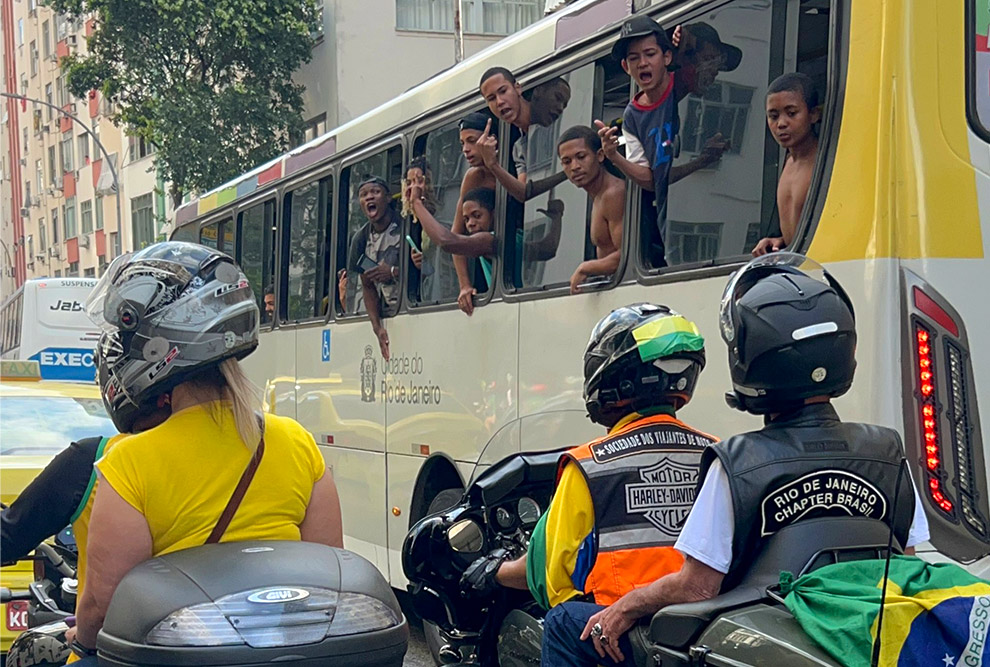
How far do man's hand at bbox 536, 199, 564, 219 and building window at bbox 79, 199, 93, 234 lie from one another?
52253 mm

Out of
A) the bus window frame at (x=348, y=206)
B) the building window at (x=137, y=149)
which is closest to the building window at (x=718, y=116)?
the bus window frame at (x=348, y=206)

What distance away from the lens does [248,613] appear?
2568 mm

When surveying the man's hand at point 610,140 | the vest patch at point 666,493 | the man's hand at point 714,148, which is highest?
the man's hand at point 610,140

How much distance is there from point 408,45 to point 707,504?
26522 millimetres

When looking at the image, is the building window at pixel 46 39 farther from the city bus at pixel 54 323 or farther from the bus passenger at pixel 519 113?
the bus passenger at pixel 519 113

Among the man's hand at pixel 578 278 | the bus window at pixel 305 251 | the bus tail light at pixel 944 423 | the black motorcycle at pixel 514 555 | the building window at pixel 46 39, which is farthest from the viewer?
the building window at pixel 46 39

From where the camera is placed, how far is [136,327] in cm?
295

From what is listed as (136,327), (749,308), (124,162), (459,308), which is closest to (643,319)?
(749,308)

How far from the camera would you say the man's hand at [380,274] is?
331 inches

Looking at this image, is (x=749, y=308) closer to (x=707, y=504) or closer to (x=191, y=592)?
(x=707, y=504)

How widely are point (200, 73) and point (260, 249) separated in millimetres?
18730

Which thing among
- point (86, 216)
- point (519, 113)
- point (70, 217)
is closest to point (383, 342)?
point (519, 113)

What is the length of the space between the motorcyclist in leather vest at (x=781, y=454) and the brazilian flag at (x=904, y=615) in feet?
0.63

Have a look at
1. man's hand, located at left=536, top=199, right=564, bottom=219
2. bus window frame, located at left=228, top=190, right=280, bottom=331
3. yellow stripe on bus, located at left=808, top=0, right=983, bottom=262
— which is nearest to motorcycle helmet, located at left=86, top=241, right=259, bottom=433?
yellow stripe on bus, located at left=808, top=0, right=983, bottom=262
